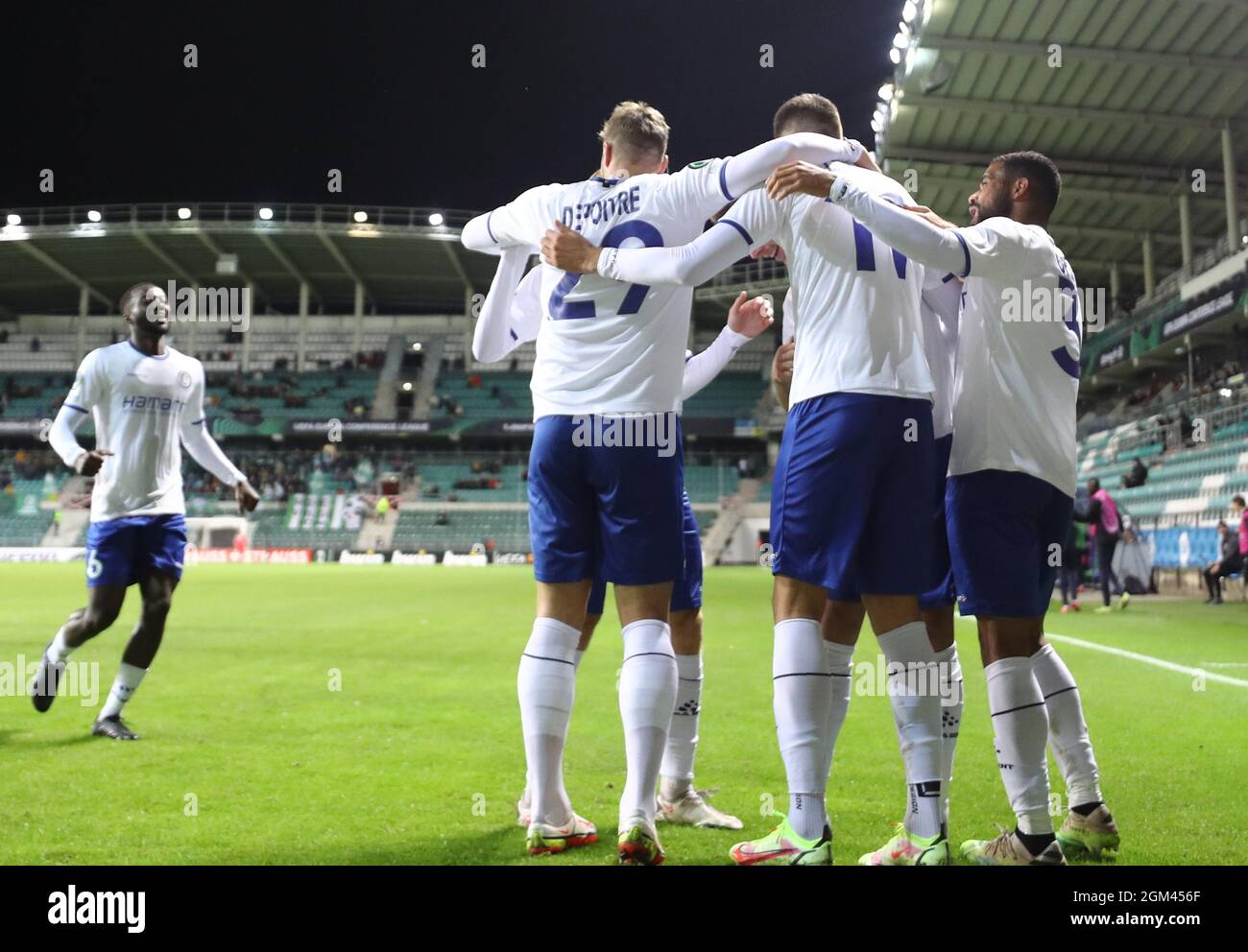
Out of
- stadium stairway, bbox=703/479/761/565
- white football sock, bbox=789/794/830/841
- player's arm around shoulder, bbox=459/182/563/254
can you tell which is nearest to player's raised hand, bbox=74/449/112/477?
player's arm around shoulder, bbox=459/182/563/254

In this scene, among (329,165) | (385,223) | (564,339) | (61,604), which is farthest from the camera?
(385,223)

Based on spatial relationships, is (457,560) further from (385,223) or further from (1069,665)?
(1069,665)

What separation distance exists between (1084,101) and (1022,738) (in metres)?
26.0

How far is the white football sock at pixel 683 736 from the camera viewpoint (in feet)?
12.8

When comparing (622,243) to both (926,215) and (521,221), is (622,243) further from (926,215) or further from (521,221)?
(926,215)

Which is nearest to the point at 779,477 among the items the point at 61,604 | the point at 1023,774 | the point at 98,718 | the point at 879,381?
the point at 879,381

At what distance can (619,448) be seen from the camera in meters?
3.39

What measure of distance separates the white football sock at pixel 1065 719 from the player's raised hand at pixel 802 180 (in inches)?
72.5

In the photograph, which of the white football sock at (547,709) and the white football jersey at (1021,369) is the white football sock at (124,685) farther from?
the white football jersey at (1021,369)

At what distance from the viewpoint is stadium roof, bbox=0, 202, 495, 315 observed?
4653 cm

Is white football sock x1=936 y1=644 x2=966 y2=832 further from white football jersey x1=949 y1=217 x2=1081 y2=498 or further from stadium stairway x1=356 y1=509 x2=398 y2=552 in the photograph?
stadium stairway x1=356 y1=509 x2=398 y2=552

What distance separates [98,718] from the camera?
561cm

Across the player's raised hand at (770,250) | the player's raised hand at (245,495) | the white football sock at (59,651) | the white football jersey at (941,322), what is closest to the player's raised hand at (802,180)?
the player's raised hand at (770,250)

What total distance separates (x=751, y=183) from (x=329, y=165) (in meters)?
48.4
